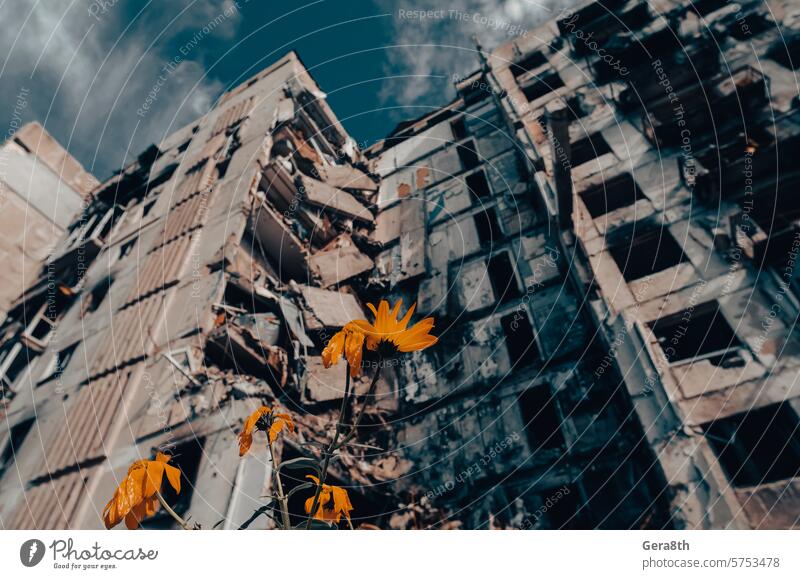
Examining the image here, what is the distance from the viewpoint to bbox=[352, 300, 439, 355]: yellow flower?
5.30 feet

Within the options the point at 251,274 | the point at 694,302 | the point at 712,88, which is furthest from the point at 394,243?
the point at 712,88

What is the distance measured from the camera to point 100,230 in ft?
65.5

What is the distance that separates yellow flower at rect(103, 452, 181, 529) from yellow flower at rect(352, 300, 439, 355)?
91 centimetres

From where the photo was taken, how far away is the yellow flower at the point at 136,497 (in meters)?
1.57

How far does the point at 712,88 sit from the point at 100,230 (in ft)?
84.5

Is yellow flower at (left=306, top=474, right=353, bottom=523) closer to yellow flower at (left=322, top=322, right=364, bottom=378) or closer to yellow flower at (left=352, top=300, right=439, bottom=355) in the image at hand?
yellow flower at (left=322, top=322, right=364, bottom=378)

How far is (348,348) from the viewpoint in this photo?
1.71m

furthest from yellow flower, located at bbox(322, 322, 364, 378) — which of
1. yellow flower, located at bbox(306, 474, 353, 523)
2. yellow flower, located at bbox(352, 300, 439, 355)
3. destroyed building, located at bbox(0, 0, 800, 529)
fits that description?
destroyed building, located at bbox(0, 0, 800, 529)

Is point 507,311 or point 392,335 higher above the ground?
point 507,311

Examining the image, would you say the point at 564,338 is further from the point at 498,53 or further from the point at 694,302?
the point at 498,53

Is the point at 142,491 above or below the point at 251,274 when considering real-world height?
below

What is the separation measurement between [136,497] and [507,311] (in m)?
12.9

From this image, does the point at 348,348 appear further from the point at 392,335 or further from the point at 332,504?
the point at 332,504

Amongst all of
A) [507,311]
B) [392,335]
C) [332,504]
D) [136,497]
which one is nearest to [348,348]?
[392,335]
